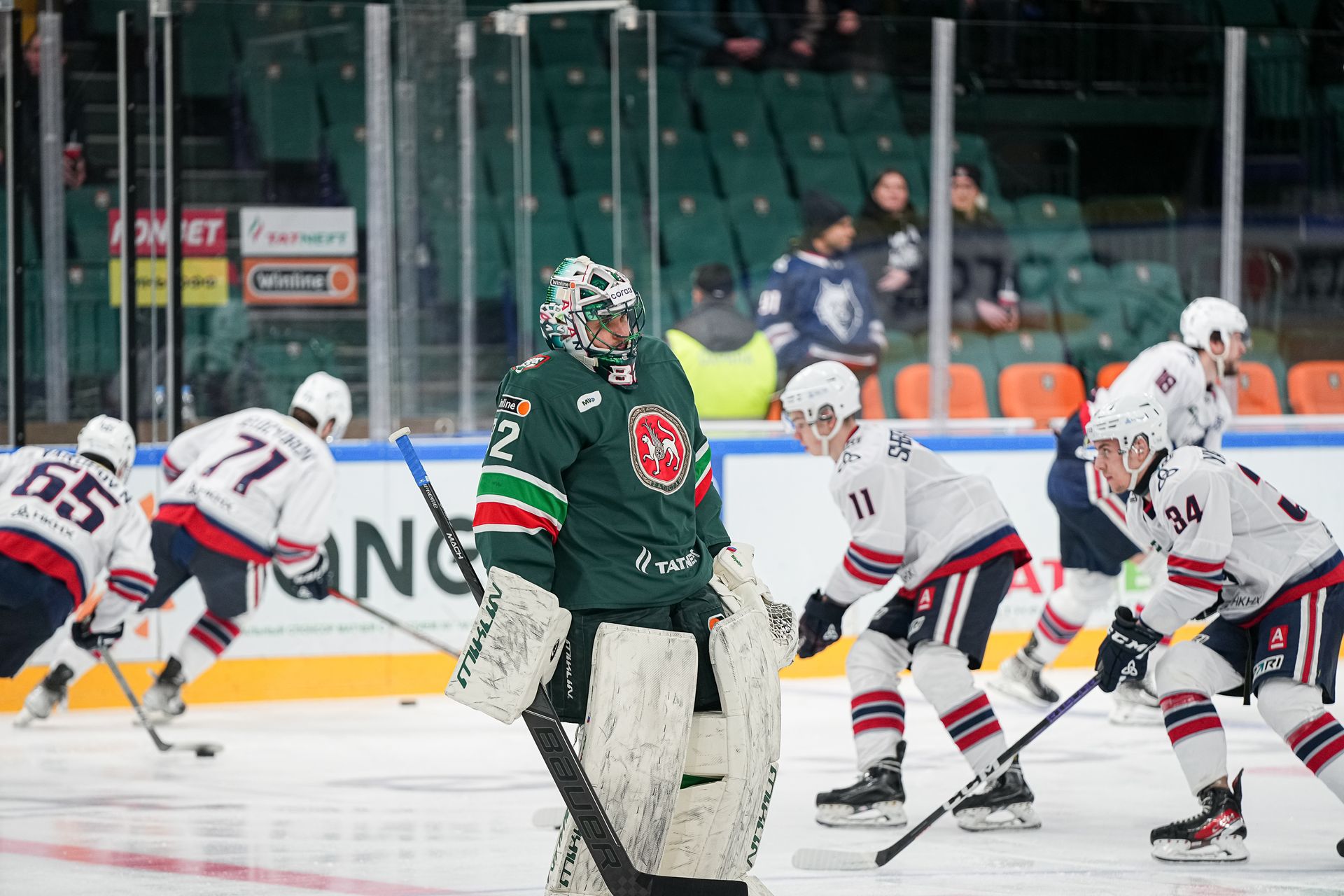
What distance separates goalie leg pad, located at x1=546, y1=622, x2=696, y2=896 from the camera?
314 centimetres

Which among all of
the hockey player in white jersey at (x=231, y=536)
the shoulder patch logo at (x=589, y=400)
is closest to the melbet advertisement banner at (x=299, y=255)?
the hockey player in white jersey at (x=231, y=536)

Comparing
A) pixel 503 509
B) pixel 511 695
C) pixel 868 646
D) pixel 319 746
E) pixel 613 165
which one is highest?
pixel 613 165

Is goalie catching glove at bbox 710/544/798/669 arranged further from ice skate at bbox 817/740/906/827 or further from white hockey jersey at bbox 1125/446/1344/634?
ice skate at bbox 817/740/906/827

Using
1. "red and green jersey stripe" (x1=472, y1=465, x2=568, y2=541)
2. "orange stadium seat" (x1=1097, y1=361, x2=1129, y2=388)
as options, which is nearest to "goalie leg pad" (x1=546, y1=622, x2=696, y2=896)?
"red and green jersey stripe" (x1=472, y1=465, x2=568, y2=541)

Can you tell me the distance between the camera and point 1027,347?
25.5ft

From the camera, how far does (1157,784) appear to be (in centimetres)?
530

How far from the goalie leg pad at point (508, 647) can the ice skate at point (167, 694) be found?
129 inches

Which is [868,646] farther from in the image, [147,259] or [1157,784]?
[147,259]

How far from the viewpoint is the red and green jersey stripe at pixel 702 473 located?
3.53m

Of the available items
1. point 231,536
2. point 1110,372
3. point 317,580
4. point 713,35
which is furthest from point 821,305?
point 231,536

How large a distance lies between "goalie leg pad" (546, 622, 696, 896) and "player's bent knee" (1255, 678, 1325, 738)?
1641 millimetres

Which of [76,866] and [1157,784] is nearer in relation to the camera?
[76,866]

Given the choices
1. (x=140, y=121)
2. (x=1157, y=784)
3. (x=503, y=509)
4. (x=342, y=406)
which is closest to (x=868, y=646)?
(x=1157, y=784)

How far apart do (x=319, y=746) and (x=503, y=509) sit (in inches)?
119
